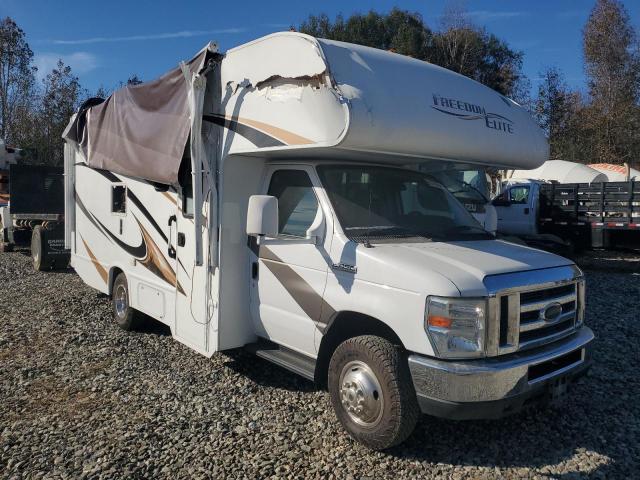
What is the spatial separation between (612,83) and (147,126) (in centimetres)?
3213

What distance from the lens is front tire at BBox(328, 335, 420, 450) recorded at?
12.2ft

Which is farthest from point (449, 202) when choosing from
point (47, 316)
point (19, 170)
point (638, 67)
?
point (638, 67)

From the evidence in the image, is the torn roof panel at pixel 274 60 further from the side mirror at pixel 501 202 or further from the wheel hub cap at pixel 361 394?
the side mirror at pixel 501 202

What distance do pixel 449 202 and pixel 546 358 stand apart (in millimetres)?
1880

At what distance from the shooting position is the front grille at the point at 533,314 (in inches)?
143

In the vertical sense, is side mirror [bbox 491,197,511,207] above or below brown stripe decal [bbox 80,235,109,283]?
above

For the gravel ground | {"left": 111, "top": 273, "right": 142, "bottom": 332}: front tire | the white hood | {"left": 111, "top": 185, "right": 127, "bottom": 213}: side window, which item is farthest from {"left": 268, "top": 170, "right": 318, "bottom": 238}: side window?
{"left": 111, "top": 273, "right": 142, "bottom": 332}: front tire

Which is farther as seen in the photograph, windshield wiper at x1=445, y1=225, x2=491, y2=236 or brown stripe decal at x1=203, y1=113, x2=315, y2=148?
windshield wiper at x1=445, y1=225, x2=491, y2=236

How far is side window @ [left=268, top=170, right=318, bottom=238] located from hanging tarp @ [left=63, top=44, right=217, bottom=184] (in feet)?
3.42

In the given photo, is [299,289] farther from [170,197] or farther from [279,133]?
[170,197]

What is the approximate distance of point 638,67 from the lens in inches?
1210

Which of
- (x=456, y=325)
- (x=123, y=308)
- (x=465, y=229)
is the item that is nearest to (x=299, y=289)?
(x=456, y=325)

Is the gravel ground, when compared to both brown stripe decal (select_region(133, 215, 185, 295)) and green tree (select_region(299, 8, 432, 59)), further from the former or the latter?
green tree (select_region(299, 8, 432, 59))

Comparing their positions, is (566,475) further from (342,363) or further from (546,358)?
(342,363)
